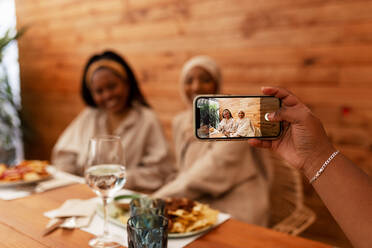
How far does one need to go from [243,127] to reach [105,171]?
0.35m

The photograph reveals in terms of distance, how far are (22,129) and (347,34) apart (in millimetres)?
3456

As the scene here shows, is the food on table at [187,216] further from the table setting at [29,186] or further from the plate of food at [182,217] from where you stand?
the table setting at [29,186]

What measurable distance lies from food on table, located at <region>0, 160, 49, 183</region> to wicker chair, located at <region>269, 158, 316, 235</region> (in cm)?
97

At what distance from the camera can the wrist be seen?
0.71 m

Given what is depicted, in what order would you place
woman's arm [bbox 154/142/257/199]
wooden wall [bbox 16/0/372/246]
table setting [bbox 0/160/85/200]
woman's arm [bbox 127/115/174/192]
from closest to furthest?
table setting [bbox 0/160/85/200], woman's arm [bbox 154/142/257/199], woman's arm [bbox 127/115/174/192], wooden wall [bbox 16/0/372/246]

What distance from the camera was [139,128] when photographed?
6.50 ft

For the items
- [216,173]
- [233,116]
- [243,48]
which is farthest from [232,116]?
[243,48]

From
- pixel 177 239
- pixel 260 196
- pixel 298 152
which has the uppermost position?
pixel 298 152

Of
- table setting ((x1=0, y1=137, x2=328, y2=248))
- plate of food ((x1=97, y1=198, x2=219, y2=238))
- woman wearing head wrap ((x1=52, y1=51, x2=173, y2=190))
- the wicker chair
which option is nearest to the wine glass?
table setting ((x1=0, y1=137, x2=328, y2=248))

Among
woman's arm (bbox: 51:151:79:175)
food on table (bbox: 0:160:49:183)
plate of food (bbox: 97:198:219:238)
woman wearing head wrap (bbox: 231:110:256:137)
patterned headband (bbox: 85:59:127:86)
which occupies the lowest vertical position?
woman's arm (bbox: 51:151:79:175)

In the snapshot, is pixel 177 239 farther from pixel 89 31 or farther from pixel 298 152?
pixel 89 31

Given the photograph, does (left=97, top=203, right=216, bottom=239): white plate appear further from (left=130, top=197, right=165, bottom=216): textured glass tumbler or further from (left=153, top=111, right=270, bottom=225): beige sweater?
(left=153, top=111, right=270, bottom=225): beige sweater

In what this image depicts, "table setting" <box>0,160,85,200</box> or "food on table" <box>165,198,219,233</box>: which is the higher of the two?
"food on table" <box>165,198,219,233</box>

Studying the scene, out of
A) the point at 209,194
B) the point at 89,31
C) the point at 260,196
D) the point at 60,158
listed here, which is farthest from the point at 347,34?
the point at 89,31
